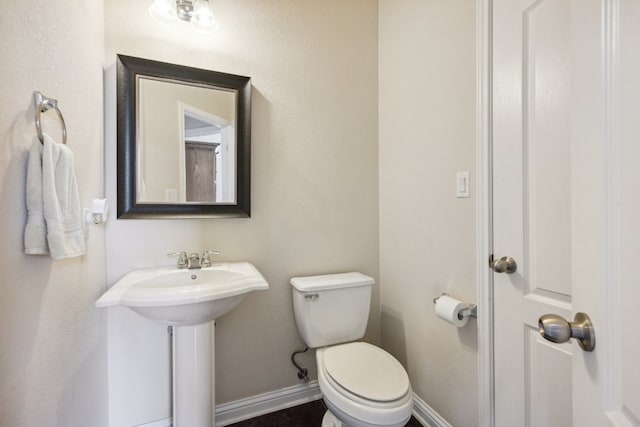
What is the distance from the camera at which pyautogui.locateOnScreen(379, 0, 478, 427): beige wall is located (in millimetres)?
1253

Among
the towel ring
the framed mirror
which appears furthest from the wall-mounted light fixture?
A: the towel ring

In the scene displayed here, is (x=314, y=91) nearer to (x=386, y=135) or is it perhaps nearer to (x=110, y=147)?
(x=386, y=135)

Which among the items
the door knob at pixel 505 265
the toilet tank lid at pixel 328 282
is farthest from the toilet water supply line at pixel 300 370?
the door knob at pixel 505 265

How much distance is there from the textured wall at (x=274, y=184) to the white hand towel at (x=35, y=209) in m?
0.61

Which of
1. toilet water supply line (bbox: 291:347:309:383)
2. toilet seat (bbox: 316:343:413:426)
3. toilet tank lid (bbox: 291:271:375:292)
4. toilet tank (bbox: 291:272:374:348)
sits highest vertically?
toilet tank lid (bbox: 291:271:375:292)

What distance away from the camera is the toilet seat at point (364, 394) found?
1.05 metres

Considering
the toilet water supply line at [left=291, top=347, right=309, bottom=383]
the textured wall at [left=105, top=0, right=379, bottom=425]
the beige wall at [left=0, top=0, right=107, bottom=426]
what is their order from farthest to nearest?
the toilet water supply line at [left=291, top=347, right=309, bottom=383] → the textured wall at [left=105, top=0, right=379, bottom=425] → the beige wall at [left=0, top=0, right=107, bottom=426]

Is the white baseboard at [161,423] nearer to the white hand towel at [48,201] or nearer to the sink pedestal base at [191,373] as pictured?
the sink pedestal base at [191,373]

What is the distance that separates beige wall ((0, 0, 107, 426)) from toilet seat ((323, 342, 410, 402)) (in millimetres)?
938

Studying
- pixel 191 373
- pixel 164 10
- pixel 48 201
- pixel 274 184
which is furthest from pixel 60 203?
pixel 164 10

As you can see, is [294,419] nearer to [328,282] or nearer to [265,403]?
[265,403]

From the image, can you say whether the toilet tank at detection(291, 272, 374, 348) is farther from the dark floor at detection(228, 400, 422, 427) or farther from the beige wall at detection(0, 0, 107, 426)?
the beige wall at detection(0, 0, 107, 426)

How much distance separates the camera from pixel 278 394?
5.32 feet

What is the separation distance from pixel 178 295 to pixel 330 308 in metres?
0.79
